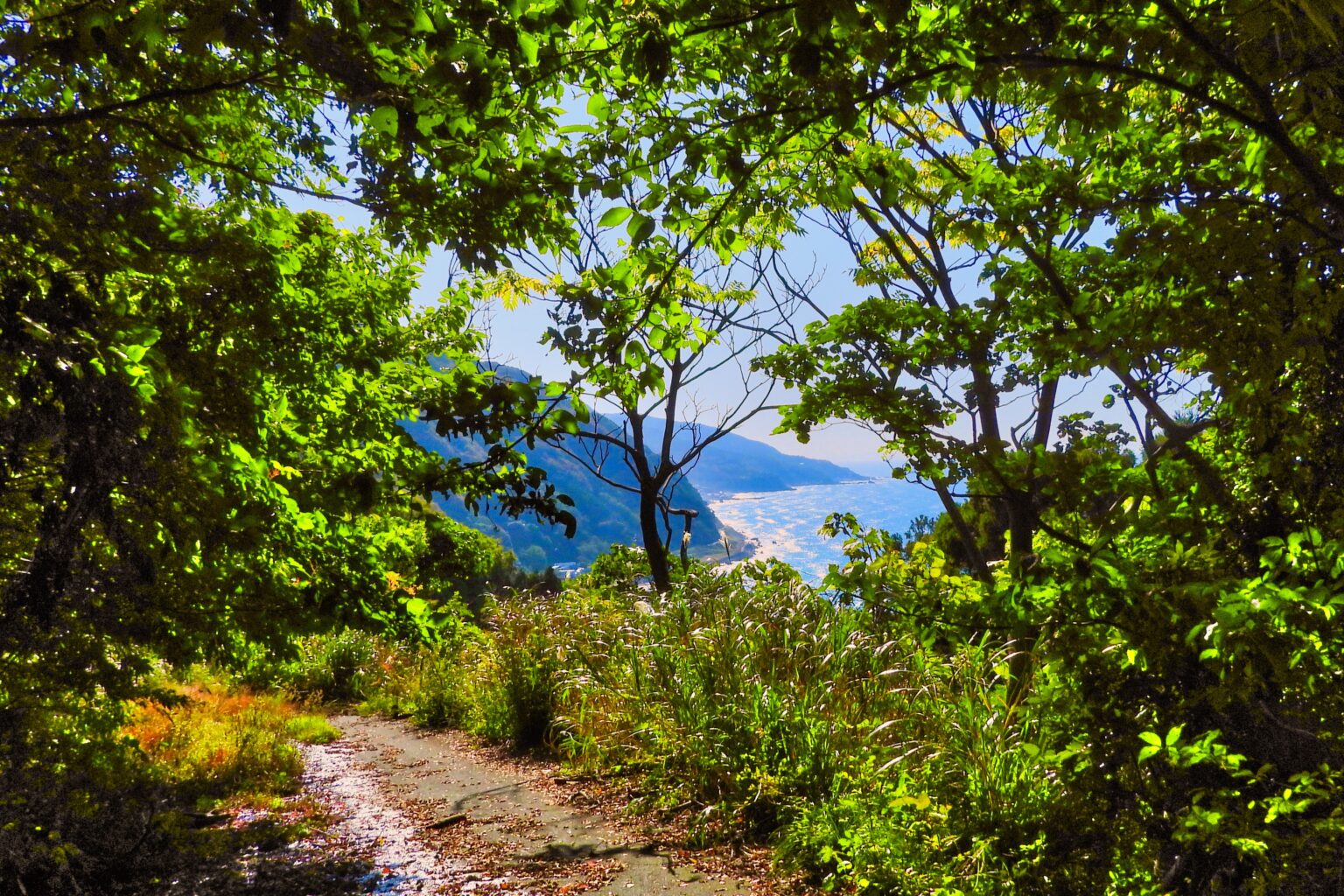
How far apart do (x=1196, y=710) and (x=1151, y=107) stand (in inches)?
105

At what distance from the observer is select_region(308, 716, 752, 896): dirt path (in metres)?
5.10

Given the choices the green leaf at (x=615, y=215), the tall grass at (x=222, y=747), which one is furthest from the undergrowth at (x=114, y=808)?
the green leaf at (x=615, y=215)

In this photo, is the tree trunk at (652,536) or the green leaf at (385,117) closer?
the green leaf at (385,117)

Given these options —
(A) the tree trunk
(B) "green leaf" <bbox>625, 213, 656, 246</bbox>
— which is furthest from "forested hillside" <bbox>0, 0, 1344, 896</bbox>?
(A) the tree trunk

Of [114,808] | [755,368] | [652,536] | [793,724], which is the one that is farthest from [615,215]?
[652,536]

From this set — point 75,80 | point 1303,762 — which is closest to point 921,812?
point 1303,762

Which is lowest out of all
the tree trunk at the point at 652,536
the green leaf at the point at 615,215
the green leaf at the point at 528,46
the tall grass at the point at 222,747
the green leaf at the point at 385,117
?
the tall grass at the point at 222,747

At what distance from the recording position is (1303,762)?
2559 mm

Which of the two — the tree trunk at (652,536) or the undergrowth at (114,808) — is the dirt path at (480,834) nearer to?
the undergrowth at (114,808)

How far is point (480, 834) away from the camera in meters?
6.20

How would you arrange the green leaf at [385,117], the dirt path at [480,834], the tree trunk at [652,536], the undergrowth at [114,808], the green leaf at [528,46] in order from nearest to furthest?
the green leaf at [528,46] → the green leaf at [385,117] → the undergrowth at [114,808] → the dirt path at [480,834] → the tree trunk at [652,536]

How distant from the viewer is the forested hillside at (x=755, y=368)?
7.65 ft

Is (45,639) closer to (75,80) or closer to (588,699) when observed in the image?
(75,80)

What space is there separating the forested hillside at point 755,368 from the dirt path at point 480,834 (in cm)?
72
